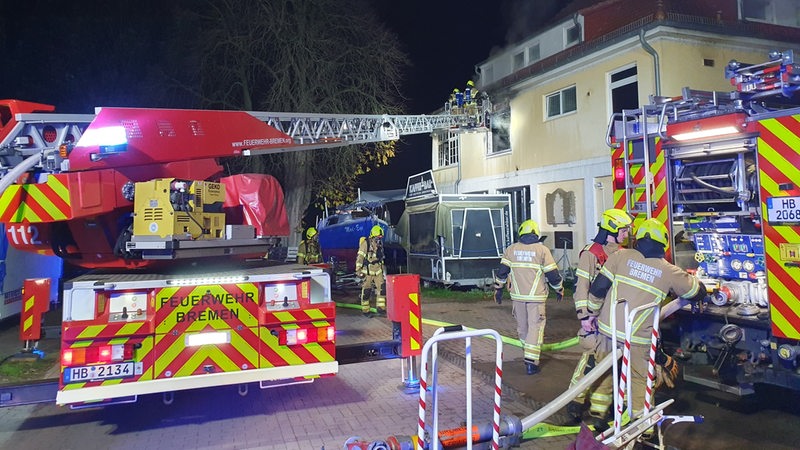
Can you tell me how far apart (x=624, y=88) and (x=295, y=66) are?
9456 millimetres

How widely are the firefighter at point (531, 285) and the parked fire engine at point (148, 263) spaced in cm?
254

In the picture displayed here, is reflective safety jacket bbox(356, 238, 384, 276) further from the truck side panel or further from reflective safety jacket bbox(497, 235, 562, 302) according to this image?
the truck side panel

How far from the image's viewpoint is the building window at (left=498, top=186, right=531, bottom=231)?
1702 cm

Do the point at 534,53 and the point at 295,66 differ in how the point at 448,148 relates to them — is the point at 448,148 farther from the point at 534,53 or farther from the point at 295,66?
the point at 295,66

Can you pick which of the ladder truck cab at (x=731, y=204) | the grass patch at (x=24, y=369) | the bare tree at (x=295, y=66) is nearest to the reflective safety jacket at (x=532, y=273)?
the ladder truck cab at (x=731, y=204)

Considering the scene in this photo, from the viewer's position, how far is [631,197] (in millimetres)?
5703

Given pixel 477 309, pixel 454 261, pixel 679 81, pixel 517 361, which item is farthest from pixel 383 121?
pixel 517 361

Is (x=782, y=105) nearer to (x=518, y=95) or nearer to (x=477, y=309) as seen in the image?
(x=477, y=309)

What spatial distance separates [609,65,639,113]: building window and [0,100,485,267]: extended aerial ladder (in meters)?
10.7

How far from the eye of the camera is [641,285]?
4270 millimetres

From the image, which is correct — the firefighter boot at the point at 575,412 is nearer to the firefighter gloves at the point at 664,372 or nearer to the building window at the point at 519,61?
the firefighter gloves at the point at 664,372

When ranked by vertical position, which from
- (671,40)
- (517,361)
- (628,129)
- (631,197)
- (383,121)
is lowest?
(517,361)

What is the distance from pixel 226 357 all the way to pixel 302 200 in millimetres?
13725

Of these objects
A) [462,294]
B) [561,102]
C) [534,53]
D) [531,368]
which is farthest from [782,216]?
[534,53]
